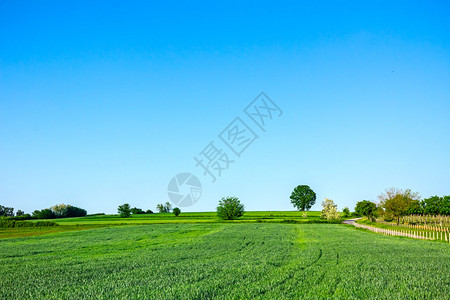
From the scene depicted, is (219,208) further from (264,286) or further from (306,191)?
(264,286)

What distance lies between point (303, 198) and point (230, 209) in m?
42.0

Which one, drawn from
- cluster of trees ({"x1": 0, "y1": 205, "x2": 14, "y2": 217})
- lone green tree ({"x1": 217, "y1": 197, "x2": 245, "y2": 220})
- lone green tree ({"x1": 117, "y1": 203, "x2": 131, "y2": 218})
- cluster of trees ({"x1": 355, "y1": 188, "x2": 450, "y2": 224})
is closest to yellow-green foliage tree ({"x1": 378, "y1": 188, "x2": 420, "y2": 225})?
cluster of trees ({"x1": 355, "y1": 188, "x2": 450, "y2": 224})

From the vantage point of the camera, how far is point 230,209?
106938 millimetres

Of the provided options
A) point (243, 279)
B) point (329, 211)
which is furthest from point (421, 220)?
point (243, 279)

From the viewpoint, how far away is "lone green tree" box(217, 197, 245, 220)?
106 meters

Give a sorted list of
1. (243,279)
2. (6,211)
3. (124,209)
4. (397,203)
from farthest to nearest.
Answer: (6,211) < (124,209) < (397,203) < (243,279)

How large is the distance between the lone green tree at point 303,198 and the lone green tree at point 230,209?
3777 cm

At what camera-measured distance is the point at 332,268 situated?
17156 mm

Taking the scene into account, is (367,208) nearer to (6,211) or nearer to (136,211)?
(136,211)

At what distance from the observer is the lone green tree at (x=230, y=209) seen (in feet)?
348

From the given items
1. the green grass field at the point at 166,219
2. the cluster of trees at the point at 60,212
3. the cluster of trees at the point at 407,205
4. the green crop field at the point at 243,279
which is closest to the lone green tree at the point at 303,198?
the green grass field at the point at 166,219

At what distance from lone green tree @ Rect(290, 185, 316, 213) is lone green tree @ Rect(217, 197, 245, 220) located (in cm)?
3777

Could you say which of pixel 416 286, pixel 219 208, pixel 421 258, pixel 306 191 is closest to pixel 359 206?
pixel 306 191

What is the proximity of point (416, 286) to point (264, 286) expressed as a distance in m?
5.40
